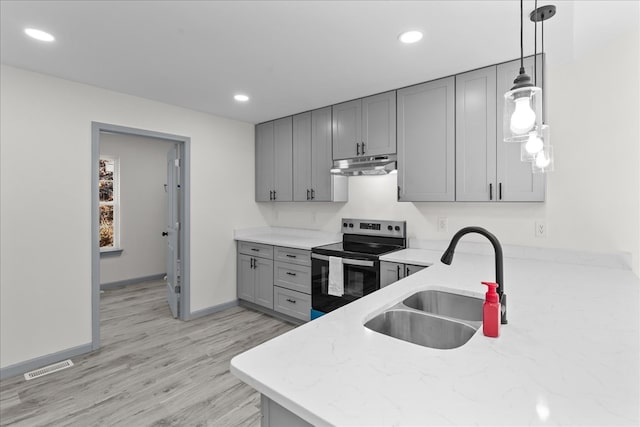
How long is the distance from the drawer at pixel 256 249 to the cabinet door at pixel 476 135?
2.16 meters

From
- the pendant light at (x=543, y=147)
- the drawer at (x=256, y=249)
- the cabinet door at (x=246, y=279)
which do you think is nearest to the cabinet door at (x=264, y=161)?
the drawer at (x=256, y=249)

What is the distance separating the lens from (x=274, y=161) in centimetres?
418

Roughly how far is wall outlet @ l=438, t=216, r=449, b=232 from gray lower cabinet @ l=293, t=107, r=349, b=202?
1.11 m

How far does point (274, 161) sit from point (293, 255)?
1364mm

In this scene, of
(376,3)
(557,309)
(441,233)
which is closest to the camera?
(557,309)

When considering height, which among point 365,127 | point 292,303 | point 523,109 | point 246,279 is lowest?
point 292,303

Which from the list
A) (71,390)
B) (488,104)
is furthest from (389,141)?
(71,390)

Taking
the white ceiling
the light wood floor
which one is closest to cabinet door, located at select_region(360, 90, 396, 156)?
the white ceiling

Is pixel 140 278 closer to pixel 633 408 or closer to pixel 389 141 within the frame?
pixel 389 141

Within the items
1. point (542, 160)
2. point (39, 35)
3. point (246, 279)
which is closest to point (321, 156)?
point (246, 279)

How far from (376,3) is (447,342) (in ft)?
5.77

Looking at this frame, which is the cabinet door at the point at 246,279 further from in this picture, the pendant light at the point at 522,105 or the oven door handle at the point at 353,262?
the pendant light at the point at 522,105

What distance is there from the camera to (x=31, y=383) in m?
2.46

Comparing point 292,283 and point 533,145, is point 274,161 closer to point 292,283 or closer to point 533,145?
point 292,283
